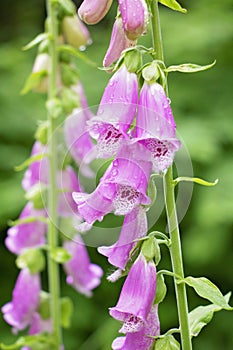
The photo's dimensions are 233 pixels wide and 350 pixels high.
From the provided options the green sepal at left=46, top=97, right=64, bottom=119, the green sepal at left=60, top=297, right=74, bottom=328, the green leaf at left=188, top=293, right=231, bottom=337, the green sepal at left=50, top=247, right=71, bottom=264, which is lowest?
the green leaf at left=188, top=293, right=231, bottom=337

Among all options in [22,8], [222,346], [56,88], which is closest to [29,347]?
[56,88]

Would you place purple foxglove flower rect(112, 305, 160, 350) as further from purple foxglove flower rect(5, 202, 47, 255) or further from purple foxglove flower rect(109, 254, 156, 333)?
purple foxglove flower rect(5, 202, 47, 255)

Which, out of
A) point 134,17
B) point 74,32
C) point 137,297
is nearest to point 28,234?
point 74,32

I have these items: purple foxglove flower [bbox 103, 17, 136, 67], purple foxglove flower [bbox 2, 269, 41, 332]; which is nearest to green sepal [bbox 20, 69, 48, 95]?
purple foxglove flower [bbox 2, 269, 41, 332]

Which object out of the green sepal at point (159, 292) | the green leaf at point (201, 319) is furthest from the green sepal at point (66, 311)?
the green sepal at point (159, 292)

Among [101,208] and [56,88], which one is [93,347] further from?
[101,208]

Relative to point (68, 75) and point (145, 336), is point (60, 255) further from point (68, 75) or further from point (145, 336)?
point (145, 336)
